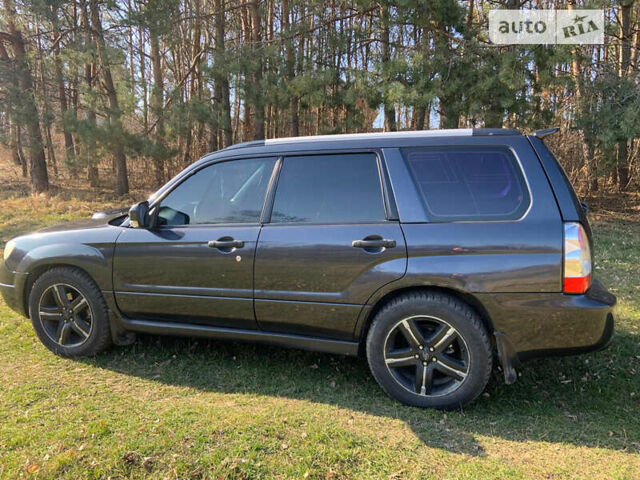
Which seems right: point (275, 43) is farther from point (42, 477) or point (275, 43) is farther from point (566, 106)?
point (42, 477)

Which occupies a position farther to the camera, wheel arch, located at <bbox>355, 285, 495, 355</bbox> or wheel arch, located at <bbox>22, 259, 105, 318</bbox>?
wheel arch, located at <bbox>22, 259, 105, 318</bbox>

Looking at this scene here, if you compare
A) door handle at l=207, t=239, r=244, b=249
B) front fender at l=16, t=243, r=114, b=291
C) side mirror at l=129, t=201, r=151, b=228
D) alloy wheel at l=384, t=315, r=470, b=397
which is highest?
side mirror at l=129, t=201, r=151, b=228

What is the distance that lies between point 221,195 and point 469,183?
1.82 m

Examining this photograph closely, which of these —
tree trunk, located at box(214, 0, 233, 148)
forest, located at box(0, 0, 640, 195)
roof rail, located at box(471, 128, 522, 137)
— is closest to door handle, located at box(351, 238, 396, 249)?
roof rail, located at box(471, 128, 522, 137)

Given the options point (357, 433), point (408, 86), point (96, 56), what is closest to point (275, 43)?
point (408, 86)

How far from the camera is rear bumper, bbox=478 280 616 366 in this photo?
2.73 meters

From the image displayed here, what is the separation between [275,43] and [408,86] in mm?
3728

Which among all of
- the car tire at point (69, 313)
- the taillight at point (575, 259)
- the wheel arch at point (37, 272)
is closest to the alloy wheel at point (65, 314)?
the car tire at point (69, 313)

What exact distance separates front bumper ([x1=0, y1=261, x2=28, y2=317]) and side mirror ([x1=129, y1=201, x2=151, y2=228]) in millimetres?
1172

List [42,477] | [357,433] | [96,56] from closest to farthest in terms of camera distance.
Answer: [42,477] < [357,433] < [96,56]

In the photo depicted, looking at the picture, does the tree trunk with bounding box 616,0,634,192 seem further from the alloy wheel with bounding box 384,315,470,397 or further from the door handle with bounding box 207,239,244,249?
the door handle with bounding box 207,239,244,249

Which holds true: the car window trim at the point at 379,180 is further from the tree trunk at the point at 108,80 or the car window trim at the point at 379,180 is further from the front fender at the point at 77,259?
the tree trunk at the point at 108,80

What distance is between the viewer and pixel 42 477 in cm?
236

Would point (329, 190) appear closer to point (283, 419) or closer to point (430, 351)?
point (430, 351)
